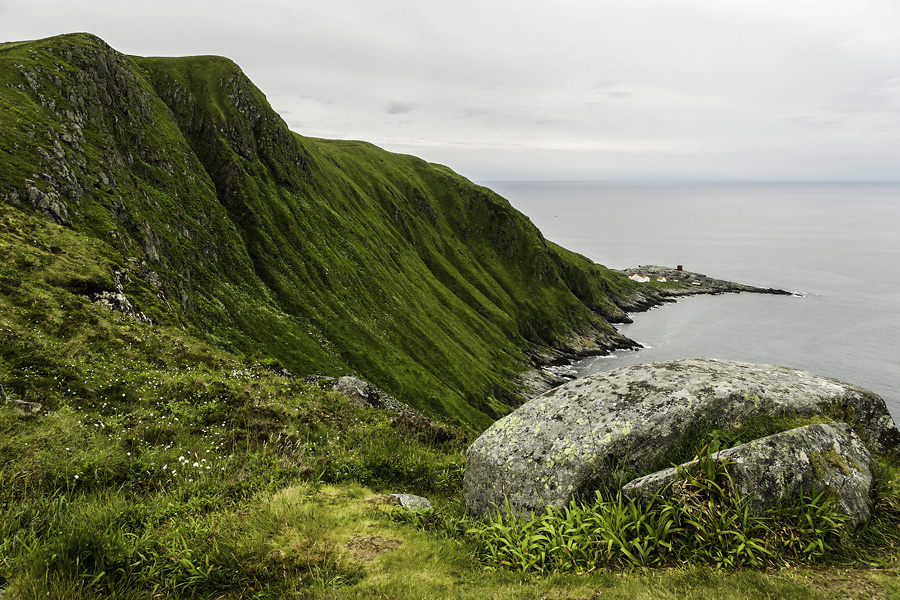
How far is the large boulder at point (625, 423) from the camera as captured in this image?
28.5ft

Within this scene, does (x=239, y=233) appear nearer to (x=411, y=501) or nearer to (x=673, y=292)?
(x=411, y=501)

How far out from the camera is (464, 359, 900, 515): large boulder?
8672 millimetres

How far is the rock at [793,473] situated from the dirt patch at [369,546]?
14.1ft

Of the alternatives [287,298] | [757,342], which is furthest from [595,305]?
[287,298]

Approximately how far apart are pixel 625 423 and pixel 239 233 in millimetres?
76426

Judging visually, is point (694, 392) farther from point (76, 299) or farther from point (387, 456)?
point (76, 299)

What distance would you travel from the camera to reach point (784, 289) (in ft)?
602

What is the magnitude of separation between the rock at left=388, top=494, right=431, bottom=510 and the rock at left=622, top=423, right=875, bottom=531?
4.06 meters

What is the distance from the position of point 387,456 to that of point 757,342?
145373mm

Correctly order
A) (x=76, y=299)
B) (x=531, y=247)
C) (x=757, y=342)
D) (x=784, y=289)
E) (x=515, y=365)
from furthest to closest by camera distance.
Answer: (x=784, y=289)
(x=531, y=247)
(x=757, y=342)
(x=515, y=365)
(x=76, y=299)

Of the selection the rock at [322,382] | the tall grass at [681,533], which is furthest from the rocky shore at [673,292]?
the tall grass at [681,533]

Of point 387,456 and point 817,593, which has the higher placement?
point 817,593

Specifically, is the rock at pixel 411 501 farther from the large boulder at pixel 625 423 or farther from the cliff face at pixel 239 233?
the cliff face at pixel 239 233

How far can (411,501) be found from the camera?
922 cm
